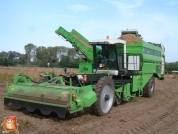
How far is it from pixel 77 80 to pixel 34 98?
1.52m

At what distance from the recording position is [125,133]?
18.1 ft

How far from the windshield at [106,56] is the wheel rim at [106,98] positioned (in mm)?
1454

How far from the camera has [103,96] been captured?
7.37 metres

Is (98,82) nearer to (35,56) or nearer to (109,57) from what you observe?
(109,57)

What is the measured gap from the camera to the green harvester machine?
20.5ft

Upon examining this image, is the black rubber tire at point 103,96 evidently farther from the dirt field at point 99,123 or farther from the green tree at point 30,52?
the green tree at point 30,52

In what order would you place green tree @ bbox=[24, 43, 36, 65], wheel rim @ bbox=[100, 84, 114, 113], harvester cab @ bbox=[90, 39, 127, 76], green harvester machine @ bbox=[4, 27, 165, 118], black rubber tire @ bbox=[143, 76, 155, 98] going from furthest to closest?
green tree @ bbox=[24, 43, 36, 65], black rubber tire @ bbox=[143, 76, 155, 98], harvester cab @ bbox=[90, 39, 127, 76], wheel rim @ bbox=[100, 84, 114, 113], green harvester machine @ bbox=[4, 27, 165, 118]

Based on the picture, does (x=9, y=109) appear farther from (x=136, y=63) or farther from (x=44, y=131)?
(x=136, y=63)

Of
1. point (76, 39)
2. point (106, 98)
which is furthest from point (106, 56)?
point (76, 39)

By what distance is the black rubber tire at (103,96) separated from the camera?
699cm

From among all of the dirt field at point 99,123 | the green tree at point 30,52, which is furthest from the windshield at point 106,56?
the green tree at point 30,52

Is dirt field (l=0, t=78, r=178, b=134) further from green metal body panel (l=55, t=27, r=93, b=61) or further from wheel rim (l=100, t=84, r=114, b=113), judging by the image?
green metal body panel (l=55, t=27, r=93, b=61)

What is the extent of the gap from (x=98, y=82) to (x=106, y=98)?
65 centimetres

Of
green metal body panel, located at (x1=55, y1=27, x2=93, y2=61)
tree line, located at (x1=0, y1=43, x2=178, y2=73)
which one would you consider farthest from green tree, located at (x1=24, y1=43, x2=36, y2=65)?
green metal body panel, located at (x1=55, y1=27, x2=93, y2=61)
